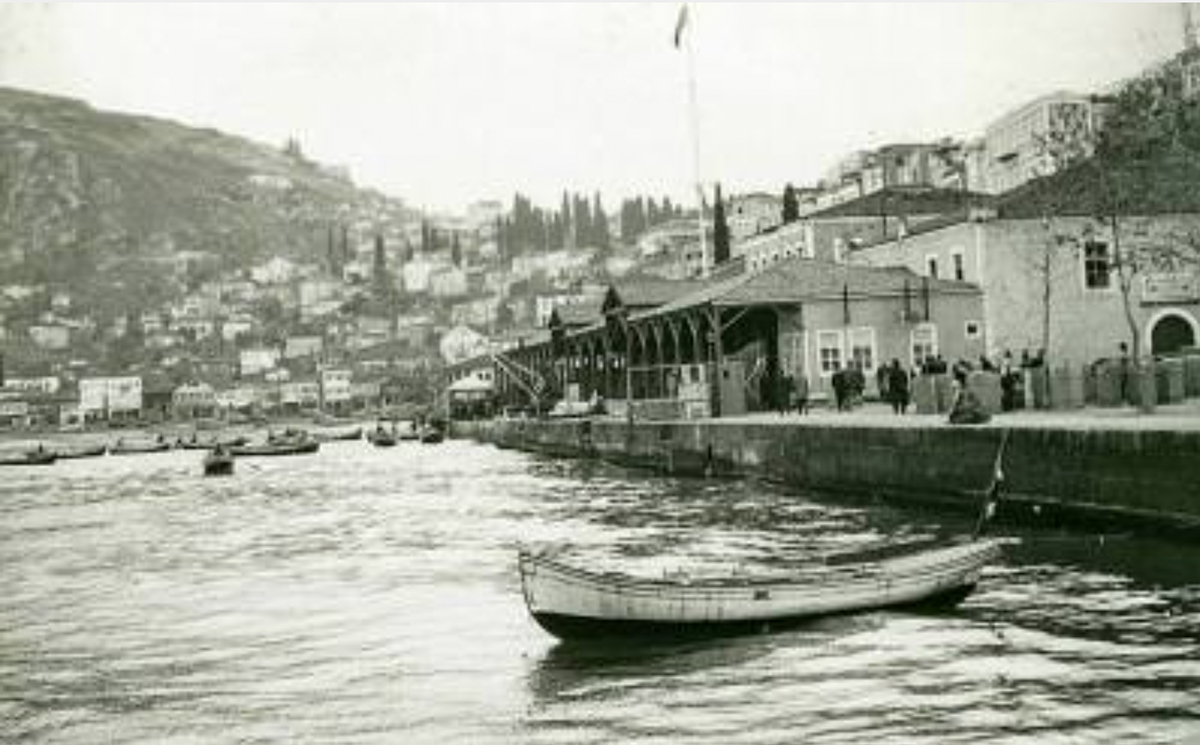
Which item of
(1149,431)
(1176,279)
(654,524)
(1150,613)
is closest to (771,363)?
(1176,279)

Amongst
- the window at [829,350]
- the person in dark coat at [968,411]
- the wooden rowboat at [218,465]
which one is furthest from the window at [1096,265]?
the wooden rowboat at [218,465]

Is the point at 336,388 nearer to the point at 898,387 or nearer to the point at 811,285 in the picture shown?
the point at 811,285

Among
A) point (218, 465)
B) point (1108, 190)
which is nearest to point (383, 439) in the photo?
point (218, 465)

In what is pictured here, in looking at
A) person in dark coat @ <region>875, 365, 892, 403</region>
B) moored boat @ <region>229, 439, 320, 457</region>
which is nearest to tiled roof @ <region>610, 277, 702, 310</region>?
person in dark coat @ <region>875, 365, 892, 403</region>

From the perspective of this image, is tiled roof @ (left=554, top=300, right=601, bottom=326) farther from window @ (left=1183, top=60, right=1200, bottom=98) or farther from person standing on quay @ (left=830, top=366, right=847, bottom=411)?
person standing on quay @ (left=830, top=366, right=847, bottom=411)

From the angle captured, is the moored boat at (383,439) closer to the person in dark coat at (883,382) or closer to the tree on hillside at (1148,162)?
the person in dark coat at (883,382)

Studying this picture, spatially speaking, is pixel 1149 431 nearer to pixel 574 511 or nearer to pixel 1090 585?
pixel 1090 585

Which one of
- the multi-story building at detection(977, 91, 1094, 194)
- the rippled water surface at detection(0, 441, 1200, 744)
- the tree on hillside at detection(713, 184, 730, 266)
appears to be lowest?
the rippled water surface at detection(0, 441, 1200, 744)
